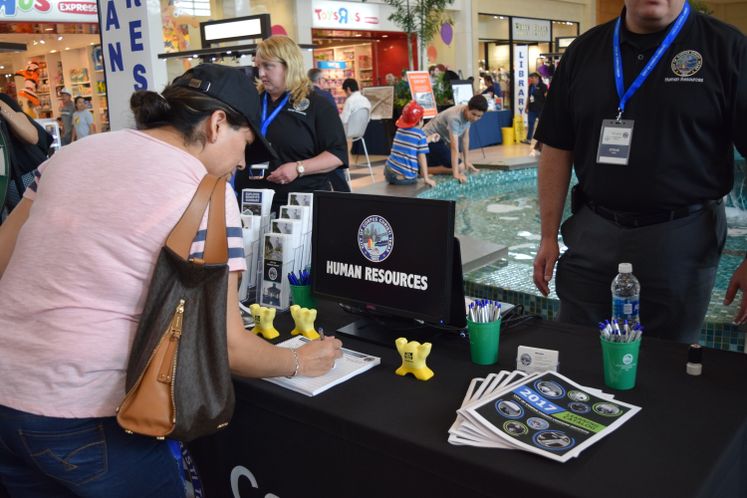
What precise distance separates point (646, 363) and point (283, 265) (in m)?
0.98

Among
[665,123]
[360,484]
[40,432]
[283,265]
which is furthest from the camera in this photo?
[283,265]

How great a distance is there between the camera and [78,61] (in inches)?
539

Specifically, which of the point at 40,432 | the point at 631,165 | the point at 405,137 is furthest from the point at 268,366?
the point at 405,137

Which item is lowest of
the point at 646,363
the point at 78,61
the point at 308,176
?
the point at 646,363

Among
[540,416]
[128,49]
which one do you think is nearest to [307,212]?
[540,416]

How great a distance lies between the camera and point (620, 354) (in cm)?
126

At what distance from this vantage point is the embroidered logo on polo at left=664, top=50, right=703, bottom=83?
163cm

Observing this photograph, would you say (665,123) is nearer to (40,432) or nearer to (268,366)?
(268,366)

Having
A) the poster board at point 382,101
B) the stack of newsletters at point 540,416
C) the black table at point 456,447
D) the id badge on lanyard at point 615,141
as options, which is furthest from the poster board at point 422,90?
the stack of newsletters at point 540,416

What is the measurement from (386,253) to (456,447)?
0.63 metres

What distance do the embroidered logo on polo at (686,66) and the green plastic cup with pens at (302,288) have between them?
1.06 metres

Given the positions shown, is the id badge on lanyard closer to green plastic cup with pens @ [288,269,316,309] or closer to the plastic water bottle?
the plastic water bottle

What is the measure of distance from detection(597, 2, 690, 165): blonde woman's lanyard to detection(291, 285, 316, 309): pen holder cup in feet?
2.80

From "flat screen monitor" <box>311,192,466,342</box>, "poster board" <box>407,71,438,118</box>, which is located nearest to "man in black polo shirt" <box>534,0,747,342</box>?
"flat screen monitor" <box>311,192,466,342</box>
